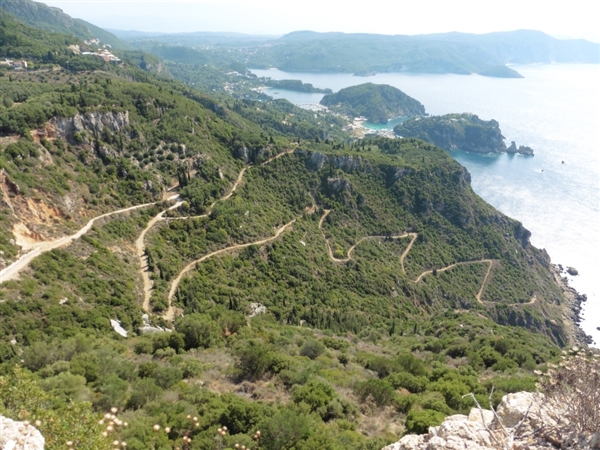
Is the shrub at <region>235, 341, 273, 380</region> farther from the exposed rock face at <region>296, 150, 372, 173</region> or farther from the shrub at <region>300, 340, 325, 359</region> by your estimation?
the exposed rock face at <region>296, 150, 372, 173</region>

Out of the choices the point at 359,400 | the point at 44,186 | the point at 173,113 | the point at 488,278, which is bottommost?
the point at 488,278

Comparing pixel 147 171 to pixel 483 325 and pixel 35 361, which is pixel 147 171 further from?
pixel 483 325

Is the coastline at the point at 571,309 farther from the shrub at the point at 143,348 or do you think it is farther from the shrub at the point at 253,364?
the shrub at the point at 143,348

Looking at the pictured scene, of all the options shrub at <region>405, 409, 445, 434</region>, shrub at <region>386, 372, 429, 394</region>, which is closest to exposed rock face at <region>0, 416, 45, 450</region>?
shrub at <region>405, 409, 445, 434</region>

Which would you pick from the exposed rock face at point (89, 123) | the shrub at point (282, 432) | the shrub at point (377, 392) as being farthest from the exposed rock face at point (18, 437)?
the exposed rock face at point (89, 123)

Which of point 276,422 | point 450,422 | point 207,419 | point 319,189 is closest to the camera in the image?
point 450,422

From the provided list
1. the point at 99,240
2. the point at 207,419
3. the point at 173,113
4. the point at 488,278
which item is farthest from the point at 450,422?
the point at 488,278
